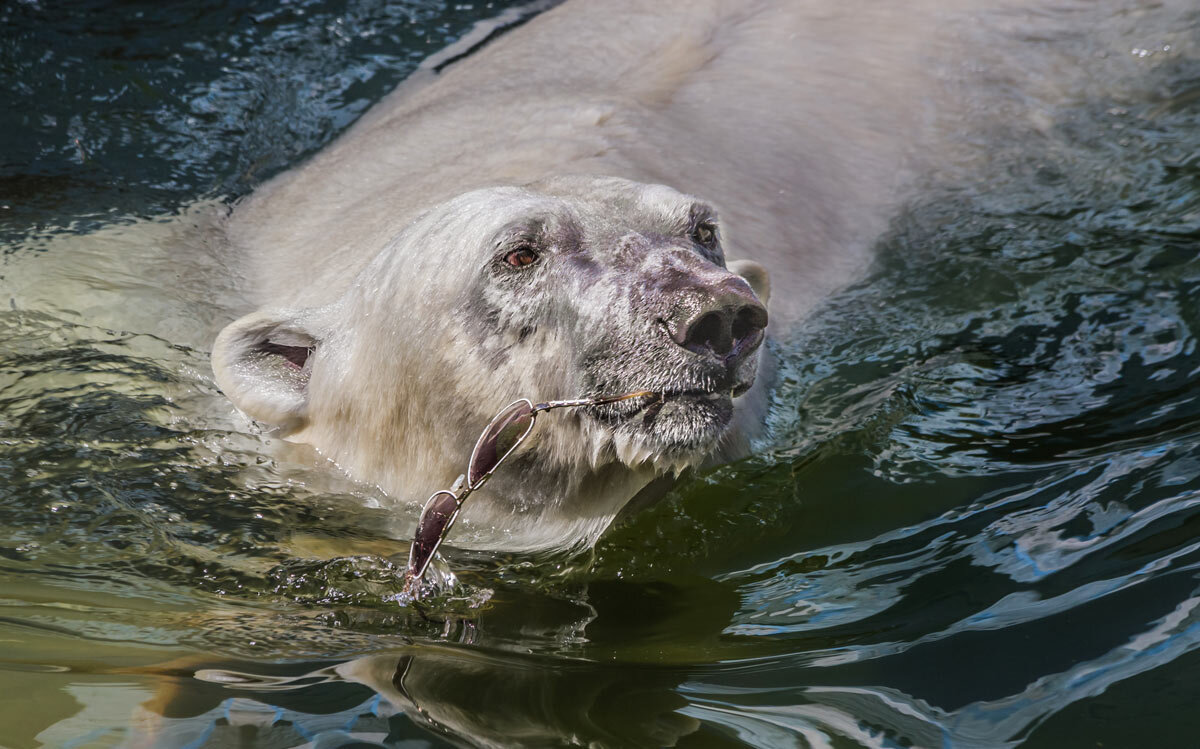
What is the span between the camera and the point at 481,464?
→ 2725 mm

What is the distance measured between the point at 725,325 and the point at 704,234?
63cm

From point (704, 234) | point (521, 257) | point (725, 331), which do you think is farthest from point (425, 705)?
point (704, 234)

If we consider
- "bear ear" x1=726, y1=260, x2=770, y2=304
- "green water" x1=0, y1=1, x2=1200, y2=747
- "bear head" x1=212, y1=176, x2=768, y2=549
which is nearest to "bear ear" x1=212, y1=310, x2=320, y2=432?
"bear head" x1=212, y1=176, x2=768, y2=549

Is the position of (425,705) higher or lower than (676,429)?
lower

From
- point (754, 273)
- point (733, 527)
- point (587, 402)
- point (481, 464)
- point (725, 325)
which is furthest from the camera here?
point (754, 273)

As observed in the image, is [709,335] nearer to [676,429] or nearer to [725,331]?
[725,331]

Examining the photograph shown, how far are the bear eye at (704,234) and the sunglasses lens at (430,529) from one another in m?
0.91

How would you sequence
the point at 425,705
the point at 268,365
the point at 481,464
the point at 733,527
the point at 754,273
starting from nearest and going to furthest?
the point at 425,705 < the point at 481,464 < the point at 733,527 < the point at 268,365 < the point at 754,273

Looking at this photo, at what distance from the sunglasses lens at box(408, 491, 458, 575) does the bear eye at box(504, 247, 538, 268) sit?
0.57m

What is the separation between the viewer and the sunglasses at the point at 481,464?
101 inches

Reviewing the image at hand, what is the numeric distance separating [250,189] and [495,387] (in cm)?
265

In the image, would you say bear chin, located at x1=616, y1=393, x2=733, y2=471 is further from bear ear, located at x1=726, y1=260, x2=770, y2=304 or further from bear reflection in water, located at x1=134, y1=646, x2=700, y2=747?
bear ear, located at x1=726, y1=260, x2=770, y2=304

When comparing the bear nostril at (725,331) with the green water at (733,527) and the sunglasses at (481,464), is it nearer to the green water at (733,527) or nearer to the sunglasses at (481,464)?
the sunglasses at (481,464)

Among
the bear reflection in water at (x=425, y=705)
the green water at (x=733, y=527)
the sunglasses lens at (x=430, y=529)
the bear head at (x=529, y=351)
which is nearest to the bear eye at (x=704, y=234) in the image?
the bear head at (x=529, y=351)
